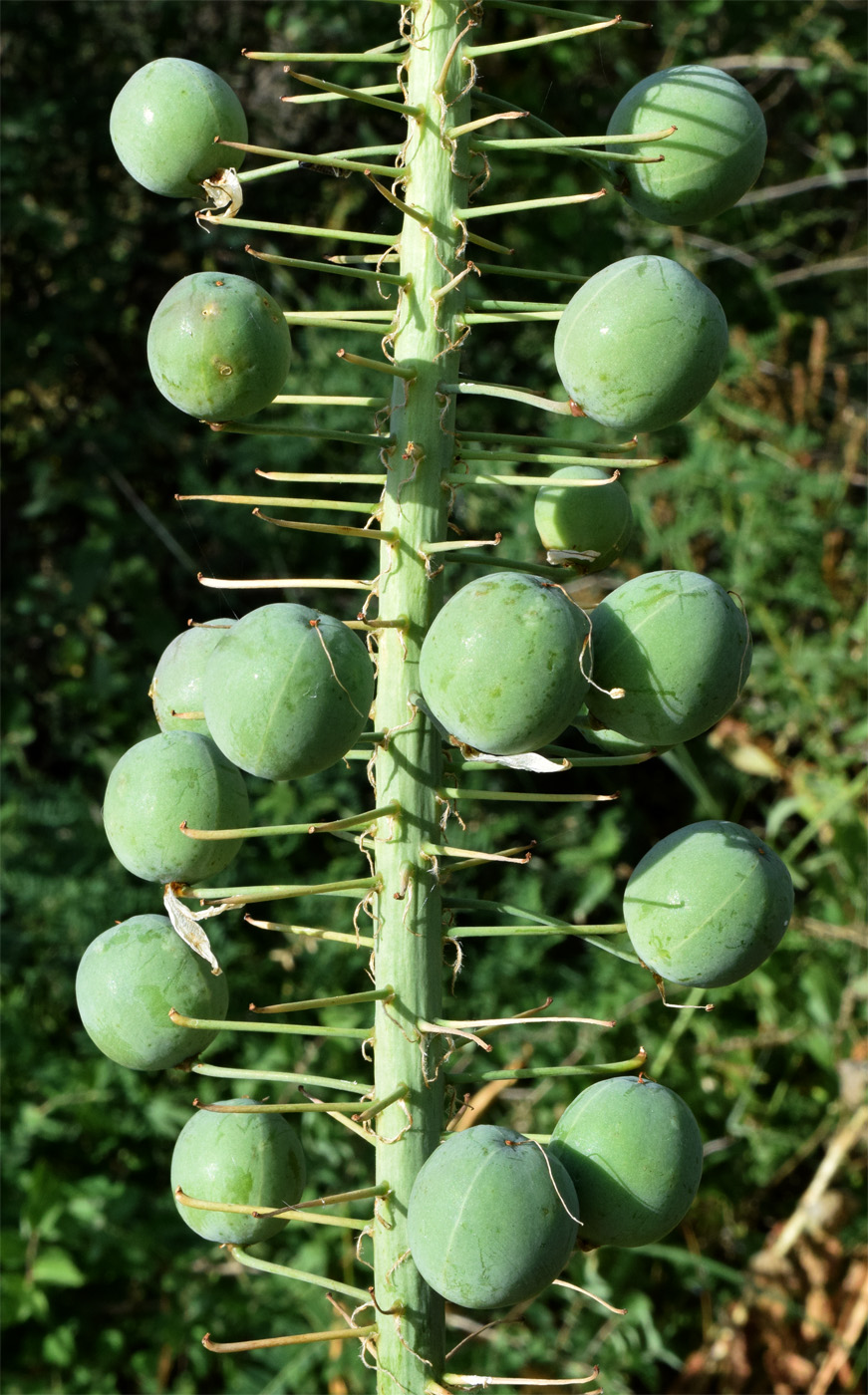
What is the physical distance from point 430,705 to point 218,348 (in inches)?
16.4

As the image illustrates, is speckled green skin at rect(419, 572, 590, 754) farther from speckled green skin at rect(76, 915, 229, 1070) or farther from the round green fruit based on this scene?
speckled green skin at rect(76, 915, 229, 1070)

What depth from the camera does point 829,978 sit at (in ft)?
11.5

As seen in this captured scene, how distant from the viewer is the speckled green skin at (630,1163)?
1.14 m

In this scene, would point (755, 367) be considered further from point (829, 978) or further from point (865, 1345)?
point (865, 1345)

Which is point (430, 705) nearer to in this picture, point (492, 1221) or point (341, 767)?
point (492, 1221)

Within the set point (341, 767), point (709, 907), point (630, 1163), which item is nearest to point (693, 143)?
point (709, 907)

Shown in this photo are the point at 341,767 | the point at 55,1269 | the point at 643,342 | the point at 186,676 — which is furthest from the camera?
the point at 341,767

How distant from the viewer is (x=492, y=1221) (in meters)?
1.04

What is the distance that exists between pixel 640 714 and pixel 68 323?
3.36m

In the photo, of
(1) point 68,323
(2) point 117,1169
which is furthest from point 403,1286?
(1) point 68,323

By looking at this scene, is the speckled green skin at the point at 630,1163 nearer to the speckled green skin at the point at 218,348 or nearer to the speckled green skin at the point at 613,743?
the speckled green skin at the point at 613,743

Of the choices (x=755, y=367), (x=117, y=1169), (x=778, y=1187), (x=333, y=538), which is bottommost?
(x=778, y=1187)

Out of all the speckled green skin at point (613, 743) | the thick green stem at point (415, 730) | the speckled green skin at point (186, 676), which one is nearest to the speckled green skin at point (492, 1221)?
the thick green stem at point (415, 730)

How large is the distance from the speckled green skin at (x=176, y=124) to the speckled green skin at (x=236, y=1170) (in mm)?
1061
